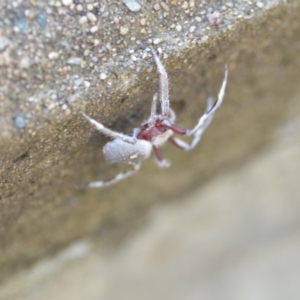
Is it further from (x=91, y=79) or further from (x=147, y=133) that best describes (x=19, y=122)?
(x=147, y=133)

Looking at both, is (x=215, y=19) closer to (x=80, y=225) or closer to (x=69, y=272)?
(x=80, y=225)

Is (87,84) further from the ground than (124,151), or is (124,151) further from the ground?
(87,84)

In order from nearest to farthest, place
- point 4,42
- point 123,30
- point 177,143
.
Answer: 1. point 4,42
2. point 123,30
3. point 177,143

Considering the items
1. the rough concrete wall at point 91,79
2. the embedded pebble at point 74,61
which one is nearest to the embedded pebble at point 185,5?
the rough concrete wall at point 91,79

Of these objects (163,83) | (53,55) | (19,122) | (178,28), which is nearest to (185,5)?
(178,28)

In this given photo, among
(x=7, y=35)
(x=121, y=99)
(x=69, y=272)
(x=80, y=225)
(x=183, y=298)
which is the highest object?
(x=7, y=35)

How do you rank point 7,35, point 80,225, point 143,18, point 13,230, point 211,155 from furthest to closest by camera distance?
point 211,155
point 80,225
point 13,230
point 143,18
point 7,35

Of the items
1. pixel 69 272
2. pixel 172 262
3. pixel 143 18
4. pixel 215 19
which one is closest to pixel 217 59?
pixel 215 19
